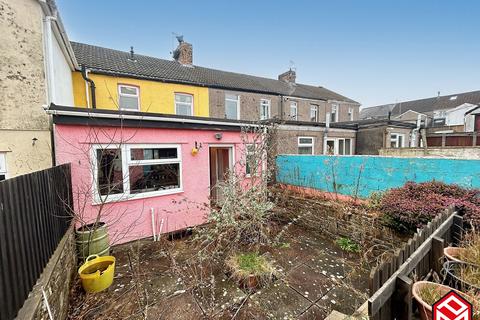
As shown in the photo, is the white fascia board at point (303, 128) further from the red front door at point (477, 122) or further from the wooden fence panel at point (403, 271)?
the red front door at point (477, 122)

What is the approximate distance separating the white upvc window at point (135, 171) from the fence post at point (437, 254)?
18.3ft

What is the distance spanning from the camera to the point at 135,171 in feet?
17.3

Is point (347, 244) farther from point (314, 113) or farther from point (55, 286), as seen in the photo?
point (314, 113)

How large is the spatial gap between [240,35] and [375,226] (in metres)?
12.2

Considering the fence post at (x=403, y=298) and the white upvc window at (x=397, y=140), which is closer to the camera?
the fence post at (x=403, y=298)

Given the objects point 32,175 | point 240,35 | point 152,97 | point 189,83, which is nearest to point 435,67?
point 240,35

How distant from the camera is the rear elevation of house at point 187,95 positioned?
9.52 meters

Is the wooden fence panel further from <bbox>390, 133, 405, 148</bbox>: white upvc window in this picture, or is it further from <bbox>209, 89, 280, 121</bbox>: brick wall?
<bbox>390, 133, 405, 148</bbox>: white upvc window

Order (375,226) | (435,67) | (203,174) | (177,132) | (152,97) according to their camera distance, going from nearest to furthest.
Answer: (375,226)
(177,132)
(203,174)
(152,97)
(435,67)

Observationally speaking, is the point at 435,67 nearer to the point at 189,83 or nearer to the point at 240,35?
the point at 240,35

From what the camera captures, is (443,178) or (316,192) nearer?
(443,178)

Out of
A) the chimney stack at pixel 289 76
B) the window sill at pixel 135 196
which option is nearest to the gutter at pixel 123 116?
the window sill at pixel 135 196

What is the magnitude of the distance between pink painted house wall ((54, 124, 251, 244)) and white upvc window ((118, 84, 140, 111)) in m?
6.24

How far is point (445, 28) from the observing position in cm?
934
